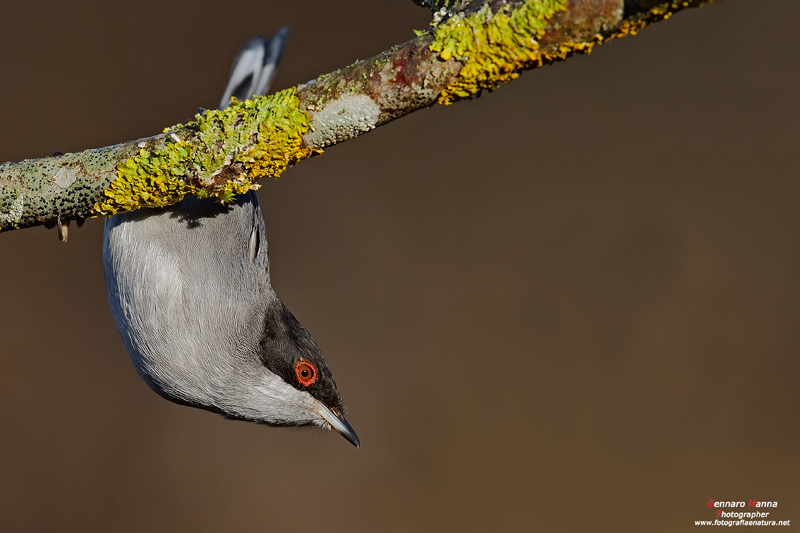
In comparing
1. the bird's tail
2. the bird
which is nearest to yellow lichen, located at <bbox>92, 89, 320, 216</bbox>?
the bird

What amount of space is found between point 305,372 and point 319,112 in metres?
0.80

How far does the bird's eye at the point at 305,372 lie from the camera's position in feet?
4.70

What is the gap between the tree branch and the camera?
0.68 meters

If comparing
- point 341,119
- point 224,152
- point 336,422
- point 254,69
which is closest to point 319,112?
point 341,119

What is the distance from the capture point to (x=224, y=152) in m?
0.90

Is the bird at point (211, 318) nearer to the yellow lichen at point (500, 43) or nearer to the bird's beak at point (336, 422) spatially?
the bird's beak at point (336, 422)

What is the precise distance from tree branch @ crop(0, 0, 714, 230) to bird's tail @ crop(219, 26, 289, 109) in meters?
0.87

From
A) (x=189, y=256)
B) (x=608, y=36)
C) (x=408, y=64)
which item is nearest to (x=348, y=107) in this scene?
(x=408, y=64)

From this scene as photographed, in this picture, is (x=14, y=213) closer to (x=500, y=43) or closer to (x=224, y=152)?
(x=224, y=152)

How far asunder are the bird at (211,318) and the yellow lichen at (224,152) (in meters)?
0.32

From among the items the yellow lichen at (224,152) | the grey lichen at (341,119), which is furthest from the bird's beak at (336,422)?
the grey lichen at (341,119)

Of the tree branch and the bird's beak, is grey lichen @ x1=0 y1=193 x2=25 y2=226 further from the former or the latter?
the bird's beak

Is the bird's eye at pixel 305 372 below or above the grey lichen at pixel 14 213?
below

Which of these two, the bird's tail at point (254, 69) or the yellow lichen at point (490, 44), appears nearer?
the yellow lichen at point (490, 44)
